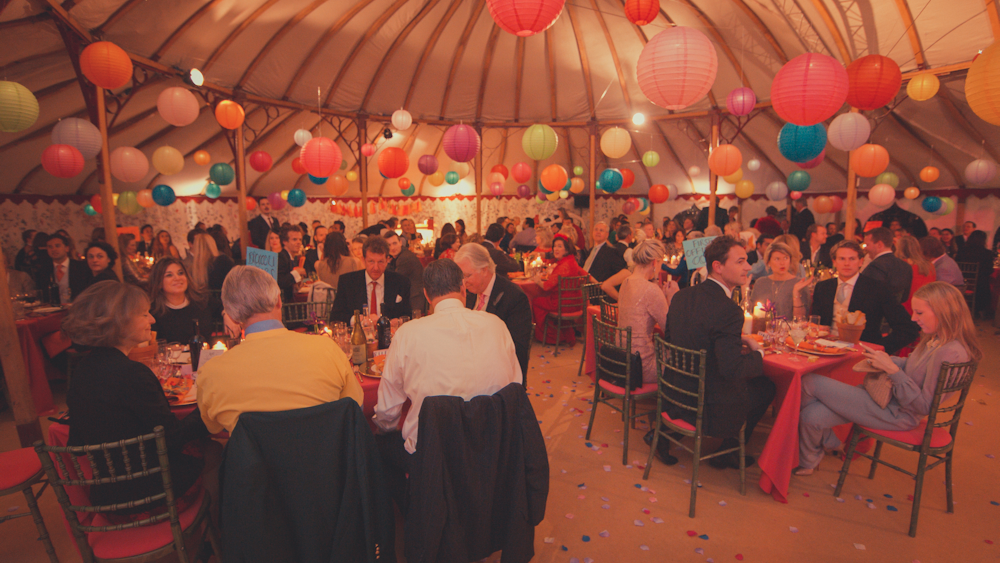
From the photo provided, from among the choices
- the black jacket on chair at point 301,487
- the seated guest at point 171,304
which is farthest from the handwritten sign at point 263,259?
the black jacket on chair at point 301,487

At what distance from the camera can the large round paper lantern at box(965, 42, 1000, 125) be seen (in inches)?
147

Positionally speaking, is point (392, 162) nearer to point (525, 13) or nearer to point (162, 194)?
point (525, 13)

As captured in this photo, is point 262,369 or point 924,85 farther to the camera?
point 924,85

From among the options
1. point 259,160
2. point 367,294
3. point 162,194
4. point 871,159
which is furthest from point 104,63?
point 871,159

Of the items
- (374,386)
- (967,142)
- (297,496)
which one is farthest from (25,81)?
(967,142)

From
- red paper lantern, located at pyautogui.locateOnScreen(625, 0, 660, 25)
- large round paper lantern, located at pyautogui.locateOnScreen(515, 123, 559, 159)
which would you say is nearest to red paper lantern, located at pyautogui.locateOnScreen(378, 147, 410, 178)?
large round paper lantern, located at pyautogui.locateOnScreen(515, 123, 559, 159)

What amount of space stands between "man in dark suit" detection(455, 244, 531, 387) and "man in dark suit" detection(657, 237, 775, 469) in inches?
39.8

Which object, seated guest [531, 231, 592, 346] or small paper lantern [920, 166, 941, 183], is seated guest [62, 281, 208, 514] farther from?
small paper lantern [920, 166, 941, 183]

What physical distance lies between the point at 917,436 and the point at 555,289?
416 centimetres

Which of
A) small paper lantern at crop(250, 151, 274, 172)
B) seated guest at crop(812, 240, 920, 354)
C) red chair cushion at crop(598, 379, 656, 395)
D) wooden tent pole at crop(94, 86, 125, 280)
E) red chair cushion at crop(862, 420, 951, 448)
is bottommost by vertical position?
red chair cushion at crop(862, 420, 951, 448)

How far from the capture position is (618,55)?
11125 mm

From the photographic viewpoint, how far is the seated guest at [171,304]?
378 centimetres

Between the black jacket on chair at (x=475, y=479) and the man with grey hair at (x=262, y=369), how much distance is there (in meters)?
0.47

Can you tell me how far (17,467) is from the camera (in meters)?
2.68
